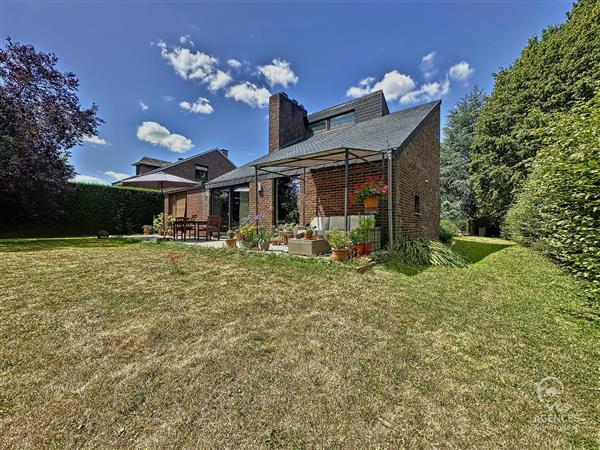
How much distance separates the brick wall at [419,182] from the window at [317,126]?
532cm

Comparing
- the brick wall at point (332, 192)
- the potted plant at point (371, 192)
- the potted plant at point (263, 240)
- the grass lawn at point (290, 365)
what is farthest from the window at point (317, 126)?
the grass lawn at point (290, 365)

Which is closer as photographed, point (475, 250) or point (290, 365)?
point (290, 365)

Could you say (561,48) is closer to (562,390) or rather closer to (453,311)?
(453,311)

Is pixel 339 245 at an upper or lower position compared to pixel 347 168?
lower

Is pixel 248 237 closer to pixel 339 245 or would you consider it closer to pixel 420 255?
pixel 339 245

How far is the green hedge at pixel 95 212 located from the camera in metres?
12.5

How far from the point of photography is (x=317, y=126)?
44.6 feet

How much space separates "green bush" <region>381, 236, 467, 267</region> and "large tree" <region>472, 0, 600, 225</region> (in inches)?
370

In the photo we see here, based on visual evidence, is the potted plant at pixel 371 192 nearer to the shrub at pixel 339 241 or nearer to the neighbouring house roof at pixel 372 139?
the neighbouring house roof at pixel 372 139

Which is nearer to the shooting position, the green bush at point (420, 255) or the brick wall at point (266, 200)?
the green bush at point (420, 255)

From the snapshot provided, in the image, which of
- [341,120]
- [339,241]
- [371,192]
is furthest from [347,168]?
[341,120]

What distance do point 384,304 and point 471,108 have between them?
82.8 feet

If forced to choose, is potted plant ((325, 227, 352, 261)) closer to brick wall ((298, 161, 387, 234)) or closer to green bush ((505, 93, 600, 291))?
brick wall ((298, 161, 387, 234))

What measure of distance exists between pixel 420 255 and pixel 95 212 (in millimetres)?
16604
